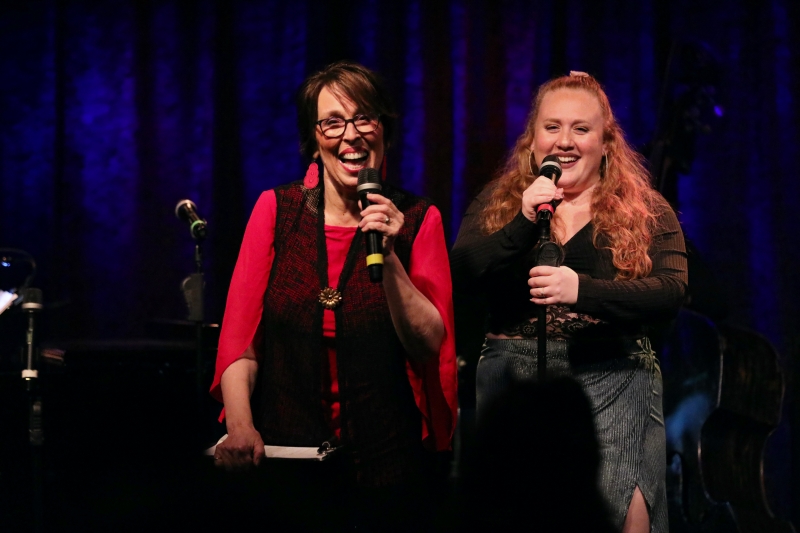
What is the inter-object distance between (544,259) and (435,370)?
376 millimetres

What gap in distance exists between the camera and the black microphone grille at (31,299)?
2.44 m

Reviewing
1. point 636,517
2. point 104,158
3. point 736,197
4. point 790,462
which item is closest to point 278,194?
point 636,517

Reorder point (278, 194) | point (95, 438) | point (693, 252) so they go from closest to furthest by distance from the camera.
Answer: point (278, 194)
point (95, 438)
point (693, 252)

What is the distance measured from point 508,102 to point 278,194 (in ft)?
6.24

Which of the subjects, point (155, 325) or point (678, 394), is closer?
point (678, 394)

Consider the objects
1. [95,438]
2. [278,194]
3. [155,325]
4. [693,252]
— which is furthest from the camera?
[155,325]

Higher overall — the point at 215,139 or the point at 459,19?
the point at 459,19

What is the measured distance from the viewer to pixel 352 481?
5.58ft

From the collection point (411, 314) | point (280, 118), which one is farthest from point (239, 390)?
point (280, 118)

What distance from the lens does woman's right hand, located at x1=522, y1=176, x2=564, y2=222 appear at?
166 cm

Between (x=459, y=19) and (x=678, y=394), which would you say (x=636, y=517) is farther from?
(x=459, y=19)

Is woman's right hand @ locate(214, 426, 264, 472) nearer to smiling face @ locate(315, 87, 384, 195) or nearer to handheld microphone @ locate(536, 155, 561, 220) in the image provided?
smiling face @ locate(315, 87, 384, 195)

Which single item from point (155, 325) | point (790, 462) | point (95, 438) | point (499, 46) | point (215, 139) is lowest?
point (790, 462)

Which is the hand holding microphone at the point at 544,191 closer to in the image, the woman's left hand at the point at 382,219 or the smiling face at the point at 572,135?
the smiling face at the point at 572,135
